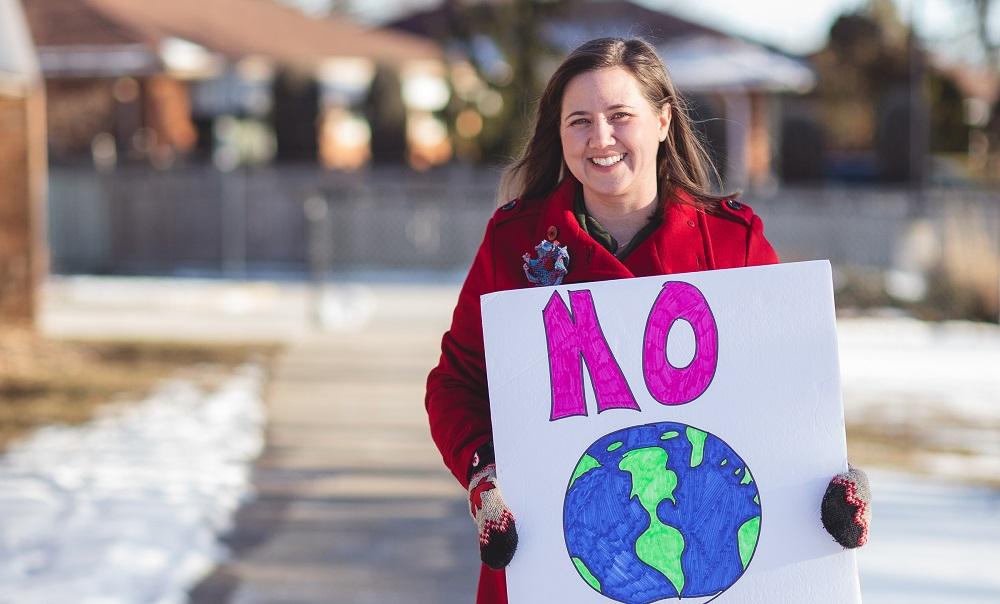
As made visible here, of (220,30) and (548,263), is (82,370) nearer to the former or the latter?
(548,263)

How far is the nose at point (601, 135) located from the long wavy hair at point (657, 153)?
0.40 feet

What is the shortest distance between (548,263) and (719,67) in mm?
18918

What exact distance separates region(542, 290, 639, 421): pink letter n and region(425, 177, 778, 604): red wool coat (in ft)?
0.32

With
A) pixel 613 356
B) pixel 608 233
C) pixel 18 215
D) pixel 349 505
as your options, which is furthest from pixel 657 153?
pixel 18 215

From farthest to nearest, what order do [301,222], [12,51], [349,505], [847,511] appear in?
1. [301,222]
2. [12,51]
3. [349,505]
4. [847,511]

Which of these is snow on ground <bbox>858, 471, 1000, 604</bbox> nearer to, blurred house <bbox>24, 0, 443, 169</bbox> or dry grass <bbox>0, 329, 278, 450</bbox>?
dry grass <bbox>0, 329, 278, 450</bbox>

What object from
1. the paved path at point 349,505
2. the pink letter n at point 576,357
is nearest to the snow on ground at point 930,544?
the paved path at point 349,505

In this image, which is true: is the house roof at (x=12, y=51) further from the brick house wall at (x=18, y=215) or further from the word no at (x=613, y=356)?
the word no at (x=613, y=356)

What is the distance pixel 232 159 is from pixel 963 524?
58.2 ft

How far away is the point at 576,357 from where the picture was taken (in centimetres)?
238

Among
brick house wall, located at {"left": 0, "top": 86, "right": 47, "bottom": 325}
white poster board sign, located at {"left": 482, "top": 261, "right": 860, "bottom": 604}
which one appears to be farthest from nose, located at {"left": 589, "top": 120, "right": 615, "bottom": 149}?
brick house wall, located at {"left": 0, "top": 86, "right": 47, "bottom": 325}

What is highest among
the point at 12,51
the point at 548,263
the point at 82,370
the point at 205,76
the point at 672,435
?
the point at 205,76

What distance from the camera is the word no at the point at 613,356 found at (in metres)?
2.35

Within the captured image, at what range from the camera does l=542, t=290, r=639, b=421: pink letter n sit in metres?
2.35
